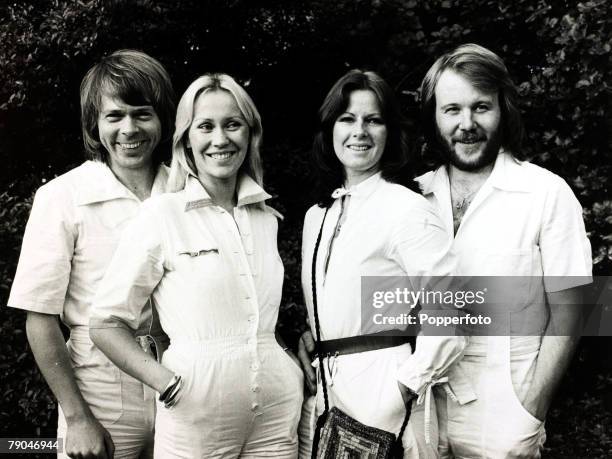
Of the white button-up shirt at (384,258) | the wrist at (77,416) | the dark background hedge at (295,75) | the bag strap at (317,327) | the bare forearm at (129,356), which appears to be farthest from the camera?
the dark background hedge at (295,75)

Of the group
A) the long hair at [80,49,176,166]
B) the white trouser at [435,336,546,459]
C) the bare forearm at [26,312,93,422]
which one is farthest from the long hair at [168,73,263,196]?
the white trouser at [435,336,546,459]

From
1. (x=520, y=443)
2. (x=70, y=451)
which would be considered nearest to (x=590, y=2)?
(x=520, y=443)

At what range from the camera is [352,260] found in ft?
9.82

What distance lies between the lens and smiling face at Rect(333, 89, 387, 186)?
3.18m

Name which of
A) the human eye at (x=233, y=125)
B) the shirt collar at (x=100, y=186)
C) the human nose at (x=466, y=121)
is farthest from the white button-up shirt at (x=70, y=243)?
the human nose at (x=466, y=121)

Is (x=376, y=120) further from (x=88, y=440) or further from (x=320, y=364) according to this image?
(x=88, y=440)

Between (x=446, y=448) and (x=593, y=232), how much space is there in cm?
175

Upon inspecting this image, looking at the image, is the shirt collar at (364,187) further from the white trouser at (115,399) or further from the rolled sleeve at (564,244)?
the white trouser at (115,399)

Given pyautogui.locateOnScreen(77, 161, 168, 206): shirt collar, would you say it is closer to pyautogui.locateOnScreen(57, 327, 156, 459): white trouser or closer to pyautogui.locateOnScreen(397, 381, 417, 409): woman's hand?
pyautogui.locateOnScreen(57, 327, 156, 459): white trouser

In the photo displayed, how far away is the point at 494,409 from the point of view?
3.00 m

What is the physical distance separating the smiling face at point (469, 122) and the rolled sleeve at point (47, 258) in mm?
1651

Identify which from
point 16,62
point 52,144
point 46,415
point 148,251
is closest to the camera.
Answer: point 148,251

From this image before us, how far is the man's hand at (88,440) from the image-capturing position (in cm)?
291

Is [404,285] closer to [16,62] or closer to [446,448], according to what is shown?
[446,448]
